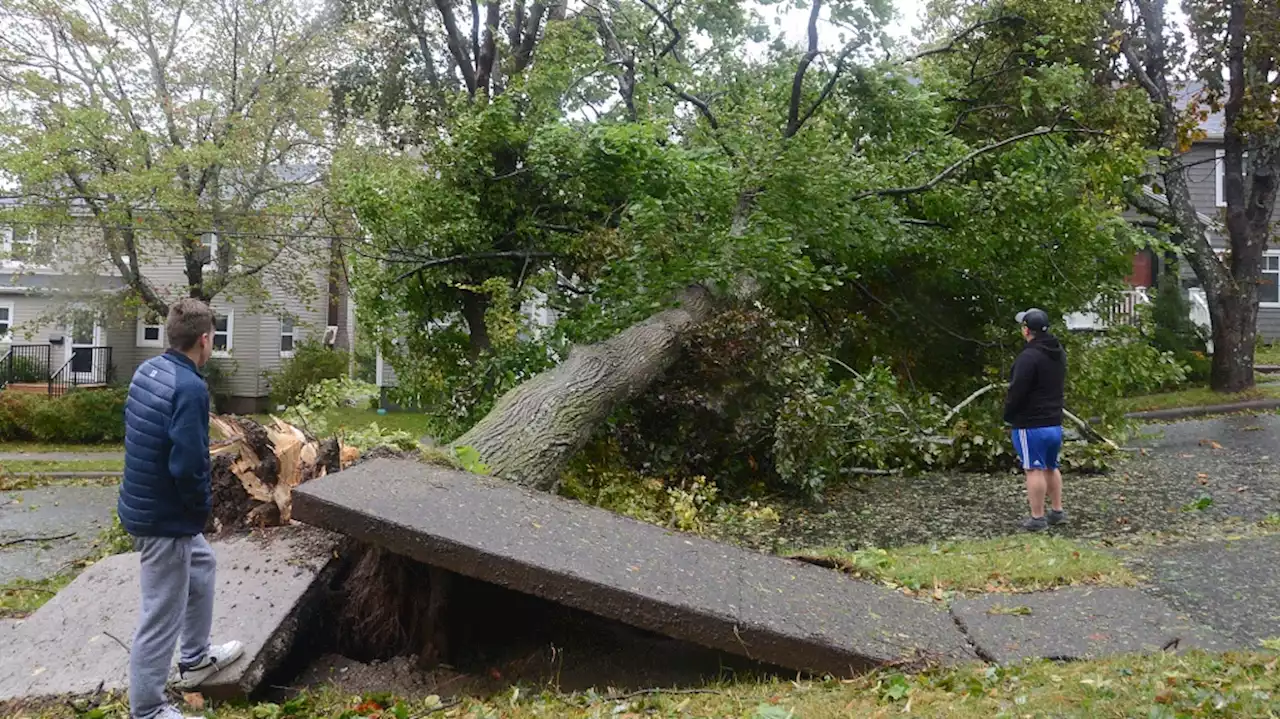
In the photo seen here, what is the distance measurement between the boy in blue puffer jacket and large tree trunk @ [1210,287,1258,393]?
650 inches

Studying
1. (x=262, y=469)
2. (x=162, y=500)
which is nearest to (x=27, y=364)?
(x=262, y=469)

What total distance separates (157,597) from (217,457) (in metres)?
2.33

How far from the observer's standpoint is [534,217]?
10.9 meters

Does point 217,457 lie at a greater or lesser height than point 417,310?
lesser

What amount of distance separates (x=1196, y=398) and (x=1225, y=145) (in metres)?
4.16

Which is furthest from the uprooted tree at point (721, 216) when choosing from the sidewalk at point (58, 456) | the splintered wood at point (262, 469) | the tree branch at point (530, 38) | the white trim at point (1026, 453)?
the sidewalk at point (58, 456)

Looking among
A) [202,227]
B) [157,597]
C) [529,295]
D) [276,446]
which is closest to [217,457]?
[276,446]

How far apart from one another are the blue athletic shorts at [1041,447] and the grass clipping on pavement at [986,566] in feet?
2.02

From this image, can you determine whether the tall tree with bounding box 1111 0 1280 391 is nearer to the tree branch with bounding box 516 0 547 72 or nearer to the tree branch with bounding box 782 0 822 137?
the tree branch with bounding box 782 0 822 137

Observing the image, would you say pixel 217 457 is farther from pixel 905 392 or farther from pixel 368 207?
pixel 905 392

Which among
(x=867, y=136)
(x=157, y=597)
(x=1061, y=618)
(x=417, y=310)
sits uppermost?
(x=867, y=136)

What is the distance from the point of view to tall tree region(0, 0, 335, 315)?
677 inches

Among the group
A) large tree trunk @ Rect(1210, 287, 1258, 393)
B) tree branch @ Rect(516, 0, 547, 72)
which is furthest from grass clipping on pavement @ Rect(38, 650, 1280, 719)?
tree branch @ Rect(516, 0, 547, 72)

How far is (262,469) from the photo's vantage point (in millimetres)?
5320
